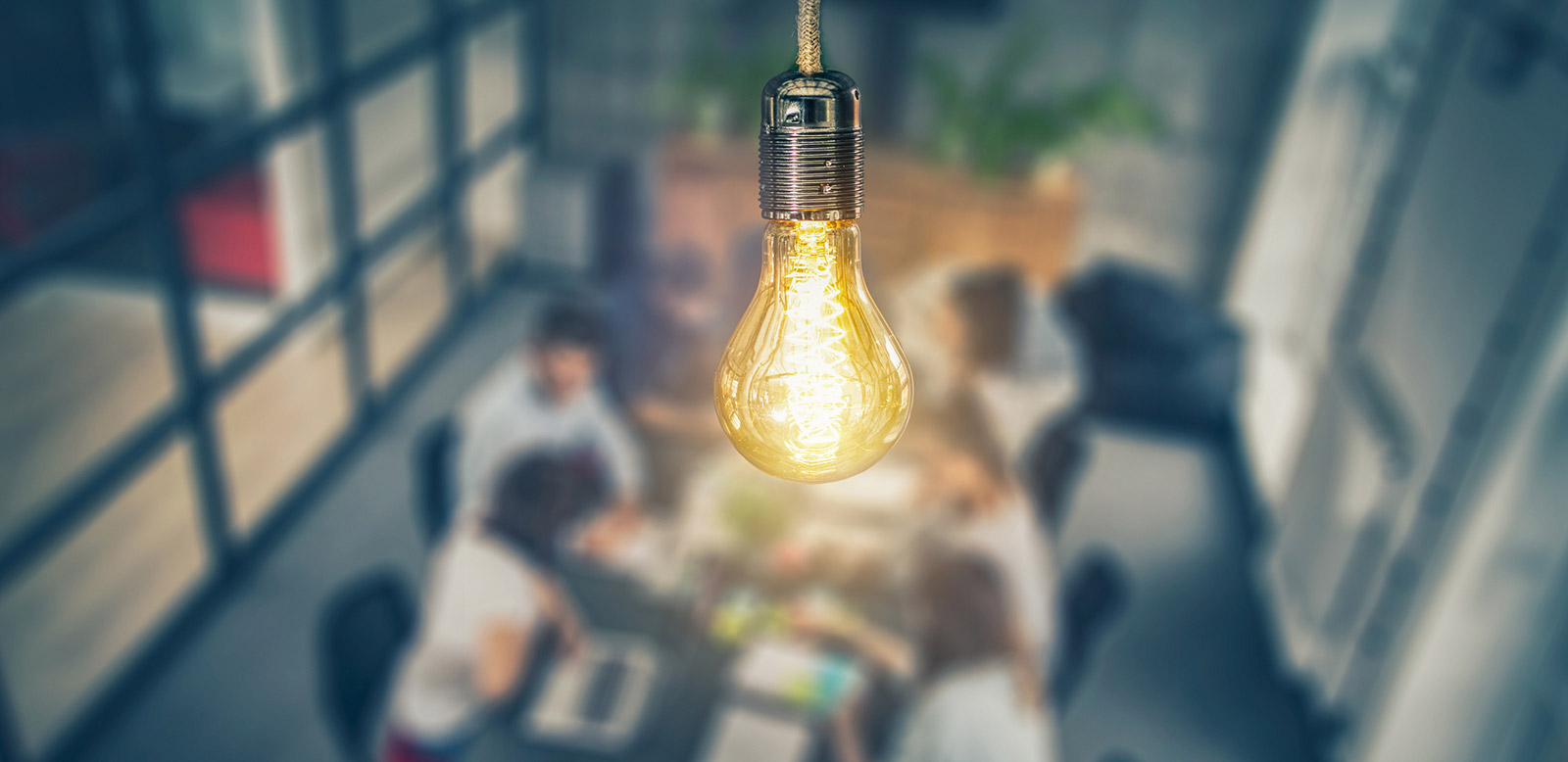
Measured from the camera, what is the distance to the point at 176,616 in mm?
3998

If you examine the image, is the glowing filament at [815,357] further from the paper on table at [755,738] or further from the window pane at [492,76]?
the window pane at [492,76]

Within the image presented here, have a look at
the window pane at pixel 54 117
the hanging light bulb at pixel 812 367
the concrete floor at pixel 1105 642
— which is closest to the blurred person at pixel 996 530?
the concrete floor at pixel 1105 642

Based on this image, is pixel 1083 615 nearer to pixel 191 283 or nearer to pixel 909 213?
pixel 909 213

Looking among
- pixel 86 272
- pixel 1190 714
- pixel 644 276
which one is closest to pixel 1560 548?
pixel 1190 714

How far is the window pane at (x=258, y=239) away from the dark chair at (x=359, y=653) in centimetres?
224

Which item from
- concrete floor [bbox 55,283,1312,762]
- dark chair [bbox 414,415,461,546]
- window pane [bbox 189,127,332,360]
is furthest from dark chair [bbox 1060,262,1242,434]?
window pane [bbox 189,127,332,360]

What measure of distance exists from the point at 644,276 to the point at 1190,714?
121 inches

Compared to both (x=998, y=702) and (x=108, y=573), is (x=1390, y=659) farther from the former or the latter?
(x=108, y=573)

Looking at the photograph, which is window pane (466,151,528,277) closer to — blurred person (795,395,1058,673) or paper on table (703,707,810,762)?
blurred person (795,395,1058,673)

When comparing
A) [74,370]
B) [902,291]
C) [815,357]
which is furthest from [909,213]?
[815,357]

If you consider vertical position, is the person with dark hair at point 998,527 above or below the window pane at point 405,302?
above

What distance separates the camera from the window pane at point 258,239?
479 cm

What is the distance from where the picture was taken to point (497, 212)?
21.4 ft

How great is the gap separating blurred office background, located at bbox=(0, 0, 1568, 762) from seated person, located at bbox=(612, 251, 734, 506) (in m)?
0.35
